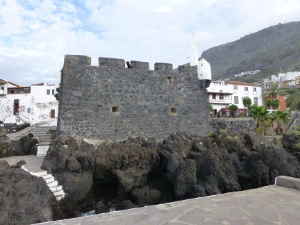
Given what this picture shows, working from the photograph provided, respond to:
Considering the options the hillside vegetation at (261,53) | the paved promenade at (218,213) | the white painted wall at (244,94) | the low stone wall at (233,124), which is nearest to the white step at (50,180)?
the paved promenade at (218,213)

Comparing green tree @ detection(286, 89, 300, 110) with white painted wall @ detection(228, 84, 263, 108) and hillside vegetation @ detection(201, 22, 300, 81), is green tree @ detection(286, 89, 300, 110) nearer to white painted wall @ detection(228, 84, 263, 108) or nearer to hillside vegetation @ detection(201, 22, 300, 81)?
white painted wall @ detection(228, 84, 263, 108)

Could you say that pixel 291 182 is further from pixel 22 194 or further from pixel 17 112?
pixel 17 112

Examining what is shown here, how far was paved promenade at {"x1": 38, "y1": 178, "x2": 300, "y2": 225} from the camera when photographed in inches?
125

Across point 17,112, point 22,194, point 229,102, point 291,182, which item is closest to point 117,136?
point 22,194

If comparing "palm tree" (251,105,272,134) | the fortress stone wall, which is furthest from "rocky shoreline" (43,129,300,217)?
"palm tree" (251,105,272,134)

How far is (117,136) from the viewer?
11594mm

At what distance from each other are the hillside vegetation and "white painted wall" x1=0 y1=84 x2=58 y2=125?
2307 inches

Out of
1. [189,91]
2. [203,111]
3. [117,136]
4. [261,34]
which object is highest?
[261,34]

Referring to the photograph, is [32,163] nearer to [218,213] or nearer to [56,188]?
[56,188]

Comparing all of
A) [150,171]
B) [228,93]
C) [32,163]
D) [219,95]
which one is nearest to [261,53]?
[228,93]

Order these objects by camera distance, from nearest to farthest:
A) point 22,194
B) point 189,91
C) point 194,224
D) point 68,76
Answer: point 194,224 → point 22,194 → point 68,76 → point 189,91

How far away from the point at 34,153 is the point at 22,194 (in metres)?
6.15

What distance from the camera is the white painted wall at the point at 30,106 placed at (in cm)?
3050

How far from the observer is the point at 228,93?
119ft
